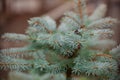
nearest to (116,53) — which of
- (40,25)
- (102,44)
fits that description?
(102,44)

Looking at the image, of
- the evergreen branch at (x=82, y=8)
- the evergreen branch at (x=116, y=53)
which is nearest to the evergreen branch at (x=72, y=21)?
the evergreen branch at (x=82, y=8)

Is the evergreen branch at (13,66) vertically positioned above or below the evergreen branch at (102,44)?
below

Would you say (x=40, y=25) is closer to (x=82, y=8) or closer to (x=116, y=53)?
(x=82, y=8)

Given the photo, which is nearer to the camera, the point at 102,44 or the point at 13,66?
the point at 13,66

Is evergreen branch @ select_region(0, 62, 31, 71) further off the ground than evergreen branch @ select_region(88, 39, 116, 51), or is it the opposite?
evergreen branch @ select_region(88, 39, 116, 51)

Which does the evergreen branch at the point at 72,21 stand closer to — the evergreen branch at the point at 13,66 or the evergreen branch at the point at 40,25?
the evergreen branch at the point at 40,25

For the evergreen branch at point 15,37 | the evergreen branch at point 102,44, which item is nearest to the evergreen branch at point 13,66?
the evergreen branch at point 15,37

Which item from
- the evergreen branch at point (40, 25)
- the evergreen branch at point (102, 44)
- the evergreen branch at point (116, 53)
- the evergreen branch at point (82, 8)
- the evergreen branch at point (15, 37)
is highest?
the evergreen branch at point (82, 8)

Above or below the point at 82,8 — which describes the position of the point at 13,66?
below

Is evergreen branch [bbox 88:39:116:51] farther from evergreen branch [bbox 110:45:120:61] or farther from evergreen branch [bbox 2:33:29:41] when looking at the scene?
evergreen branch [bbox 2:33:29:41]

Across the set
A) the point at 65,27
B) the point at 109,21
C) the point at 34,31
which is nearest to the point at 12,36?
the point at 34,31

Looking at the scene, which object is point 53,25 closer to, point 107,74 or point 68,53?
point 68,53

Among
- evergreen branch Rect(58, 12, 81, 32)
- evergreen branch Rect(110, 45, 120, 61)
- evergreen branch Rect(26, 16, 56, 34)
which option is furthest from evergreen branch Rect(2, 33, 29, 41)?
evergreen branch Rect(110, 45, 120, 61)
